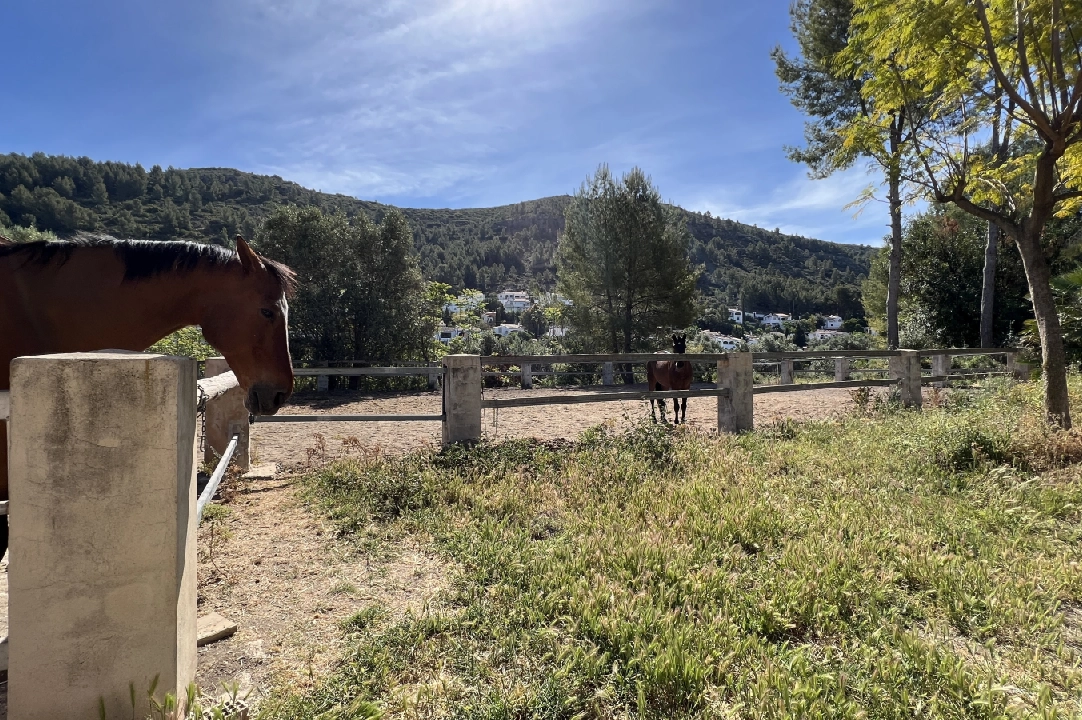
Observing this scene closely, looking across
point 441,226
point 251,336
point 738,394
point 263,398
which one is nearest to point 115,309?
point 251,336

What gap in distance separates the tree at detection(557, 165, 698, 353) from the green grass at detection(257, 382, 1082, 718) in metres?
13.5

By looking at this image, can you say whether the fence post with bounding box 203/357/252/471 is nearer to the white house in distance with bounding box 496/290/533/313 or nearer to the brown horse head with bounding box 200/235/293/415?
the brown horse head with bounding box 200/235/293/415

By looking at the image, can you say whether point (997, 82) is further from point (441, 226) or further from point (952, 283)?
point (441, 226)

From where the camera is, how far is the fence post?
180 inches

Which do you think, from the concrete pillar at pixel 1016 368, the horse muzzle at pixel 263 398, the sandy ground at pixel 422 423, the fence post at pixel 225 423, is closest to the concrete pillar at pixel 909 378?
the sandy ground at pixel 422 423

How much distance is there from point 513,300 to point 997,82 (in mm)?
93245

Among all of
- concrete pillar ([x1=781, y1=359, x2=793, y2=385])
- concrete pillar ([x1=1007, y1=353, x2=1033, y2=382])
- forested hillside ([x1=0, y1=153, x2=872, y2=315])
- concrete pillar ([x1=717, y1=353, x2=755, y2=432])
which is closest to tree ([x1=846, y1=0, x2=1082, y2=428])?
concrete pillar ([x1=717, y1=353, x2=755, y2=432])

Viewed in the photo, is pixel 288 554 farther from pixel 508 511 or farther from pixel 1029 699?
pixel 1029 699

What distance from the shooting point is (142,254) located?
2.52m

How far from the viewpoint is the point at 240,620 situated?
7.29 feet

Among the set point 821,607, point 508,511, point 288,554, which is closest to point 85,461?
point 288,554

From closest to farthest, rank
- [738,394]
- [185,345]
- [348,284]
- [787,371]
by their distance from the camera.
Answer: [738,394] < [787,371] < [185,345] < [348,284]

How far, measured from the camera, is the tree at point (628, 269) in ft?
58.3

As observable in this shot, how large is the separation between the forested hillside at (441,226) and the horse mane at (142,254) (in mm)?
30267
